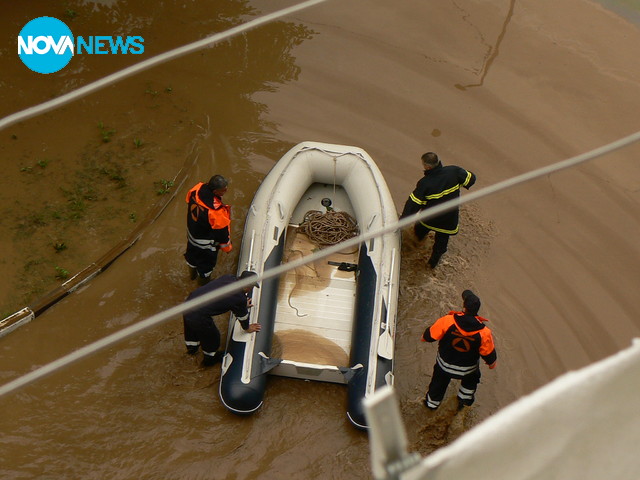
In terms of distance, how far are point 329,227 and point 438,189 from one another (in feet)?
3.08

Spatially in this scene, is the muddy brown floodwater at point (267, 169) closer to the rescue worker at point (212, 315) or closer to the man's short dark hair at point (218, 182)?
the rescue worker at point (212, 315)

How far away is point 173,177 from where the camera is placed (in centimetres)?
564

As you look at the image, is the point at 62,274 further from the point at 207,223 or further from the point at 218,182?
the point at 218,182

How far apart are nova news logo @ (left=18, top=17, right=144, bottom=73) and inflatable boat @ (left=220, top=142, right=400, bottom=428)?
263 cm

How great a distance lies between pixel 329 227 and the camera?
509 centimetres

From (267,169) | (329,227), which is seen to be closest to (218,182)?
(329,227)

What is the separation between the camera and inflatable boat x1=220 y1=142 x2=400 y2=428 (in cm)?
427

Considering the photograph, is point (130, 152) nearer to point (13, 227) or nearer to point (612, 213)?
point (13, 227)

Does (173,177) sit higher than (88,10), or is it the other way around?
(88,10)

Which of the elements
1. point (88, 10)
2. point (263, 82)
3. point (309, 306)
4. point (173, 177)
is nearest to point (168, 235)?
point (173, 177)

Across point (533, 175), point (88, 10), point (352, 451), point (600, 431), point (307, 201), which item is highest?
point (533, 175)

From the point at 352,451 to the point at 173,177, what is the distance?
9.31 ft

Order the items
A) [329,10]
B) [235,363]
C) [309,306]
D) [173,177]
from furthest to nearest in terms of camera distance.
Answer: [329,10] < [173,177] < [309,306] < [235,363]

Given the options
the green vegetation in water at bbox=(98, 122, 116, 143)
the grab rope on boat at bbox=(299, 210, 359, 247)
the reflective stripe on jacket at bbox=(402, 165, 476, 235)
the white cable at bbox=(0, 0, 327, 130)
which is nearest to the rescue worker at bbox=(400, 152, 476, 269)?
the reflective stripe on jacket at bbox=(402, 165, 476, 235)
